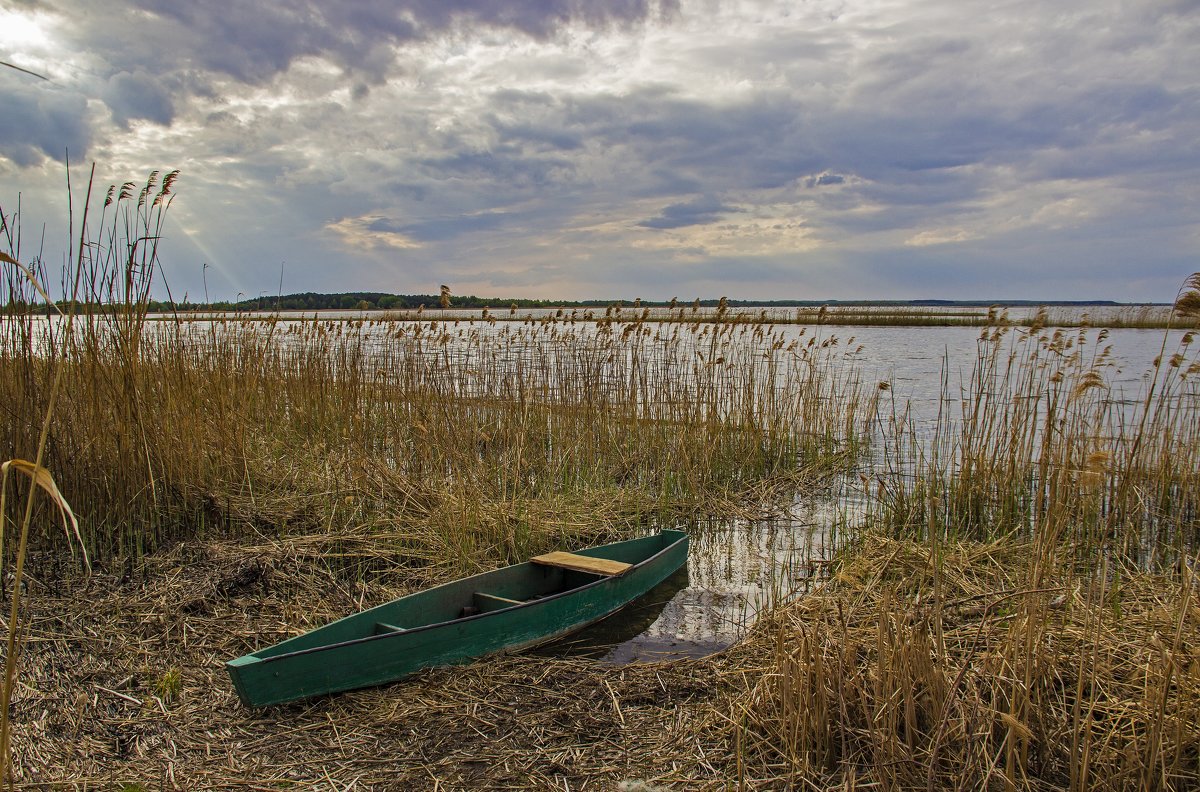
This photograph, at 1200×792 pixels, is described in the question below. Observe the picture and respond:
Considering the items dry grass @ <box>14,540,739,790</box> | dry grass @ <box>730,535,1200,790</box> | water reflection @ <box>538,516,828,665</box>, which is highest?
dry grass @ <box>730,535,1200,790</box>

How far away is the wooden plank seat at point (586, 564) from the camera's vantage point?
5812mm

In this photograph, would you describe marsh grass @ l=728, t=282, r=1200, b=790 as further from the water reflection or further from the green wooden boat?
the green wooden boat

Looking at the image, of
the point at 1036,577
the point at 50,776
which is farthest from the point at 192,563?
the point at 1036,577

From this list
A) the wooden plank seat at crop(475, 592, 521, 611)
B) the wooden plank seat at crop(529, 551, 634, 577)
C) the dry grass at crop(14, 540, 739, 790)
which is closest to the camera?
the dry grass at crop(14, 540, 739, 790)

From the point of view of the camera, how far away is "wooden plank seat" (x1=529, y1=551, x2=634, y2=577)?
19.1 ft

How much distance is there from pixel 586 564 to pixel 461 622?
1530 millimetres

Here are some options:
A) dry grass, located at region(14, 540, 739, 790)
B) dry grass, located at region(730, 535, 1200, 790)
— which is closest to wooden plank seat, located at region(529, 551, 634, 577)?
dry grass, located at region(14, 540, 739, 790)

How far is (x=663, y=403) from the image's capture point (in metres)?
10.4

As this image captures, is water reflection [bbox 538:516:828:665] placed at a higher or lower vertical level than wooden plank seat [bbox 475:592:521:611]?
lower

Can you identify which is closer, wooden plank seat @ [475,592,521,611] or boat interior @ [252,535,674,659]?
boat interior @ [252,535,674,659]

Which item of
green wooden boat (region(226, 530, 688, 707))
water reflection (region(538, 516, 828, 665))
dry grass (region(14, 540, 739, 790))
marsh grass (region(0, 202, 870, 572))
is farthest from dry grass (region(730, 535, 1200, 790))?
marsh grass (region(0, 202, 870, 572))

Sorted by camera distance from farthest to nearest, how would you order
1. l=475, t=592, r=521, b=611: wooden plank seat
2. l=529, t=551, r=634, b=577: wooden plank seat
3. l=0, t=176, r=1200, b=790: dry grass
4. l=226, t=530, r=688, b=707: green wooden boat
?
1. l=529, t=551, r=634, b=577: wooden plank seat
2. l=475, t=592, r=521, b=611: wooden plank seat
3. l=226, t=530, r=688, b=707: green wooden boat
4. l=0, t=176, r=1200, b=790: dry grass

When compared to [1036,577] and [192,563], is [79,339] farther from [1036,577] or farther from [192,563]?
[1036,577]

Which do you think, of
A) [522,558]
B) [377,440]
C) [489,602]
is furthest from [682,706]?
[377,440]
